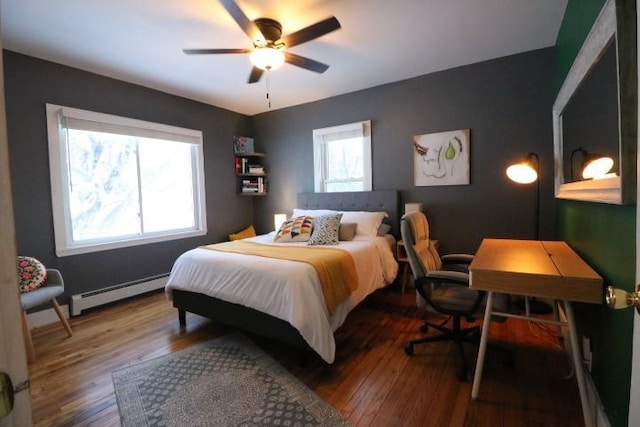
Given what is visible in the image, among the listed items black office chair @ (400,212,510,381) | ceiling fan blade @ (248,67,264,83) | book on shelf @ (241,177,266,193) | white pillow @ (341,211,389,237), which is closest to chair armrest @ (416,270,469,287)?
black office chair @ (400,212,510,381)

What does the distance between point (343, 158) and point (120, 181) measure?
2.79 m

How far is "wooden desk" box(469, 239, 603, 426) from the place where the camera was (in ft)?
4.30

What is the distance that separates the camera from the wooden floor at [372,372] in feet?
5.24

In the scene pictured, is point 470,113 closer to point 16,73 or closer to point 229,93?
point 229,93

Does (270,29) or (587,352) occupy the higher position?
(270,29)

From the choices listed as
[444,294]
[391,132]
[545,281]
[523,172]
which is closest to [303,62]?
[391,132]

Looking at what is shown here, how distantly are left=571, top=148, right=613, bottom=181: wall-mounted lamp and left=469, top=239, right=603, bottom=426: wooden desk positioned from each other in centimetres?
47

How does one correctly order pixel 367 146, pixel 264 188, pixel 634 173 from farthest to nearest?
pixel 264 188, pixel 367 146, pixel 634 173

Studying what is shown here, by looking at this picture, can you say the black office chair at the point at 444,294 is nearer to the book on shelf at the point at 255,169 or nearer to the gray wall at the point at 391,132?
the gray wall at the point at 391,132

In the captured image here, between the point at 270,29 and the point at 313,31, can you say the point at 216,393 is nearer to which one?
the point at 313,31

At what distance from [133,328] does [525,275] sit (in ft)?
10.1

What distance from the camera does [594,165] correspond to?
1.46 metres

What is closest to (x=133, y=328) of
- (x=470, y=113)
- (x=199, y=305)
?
(x=199, y=305)

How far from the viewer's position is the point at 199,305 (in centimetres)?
250
